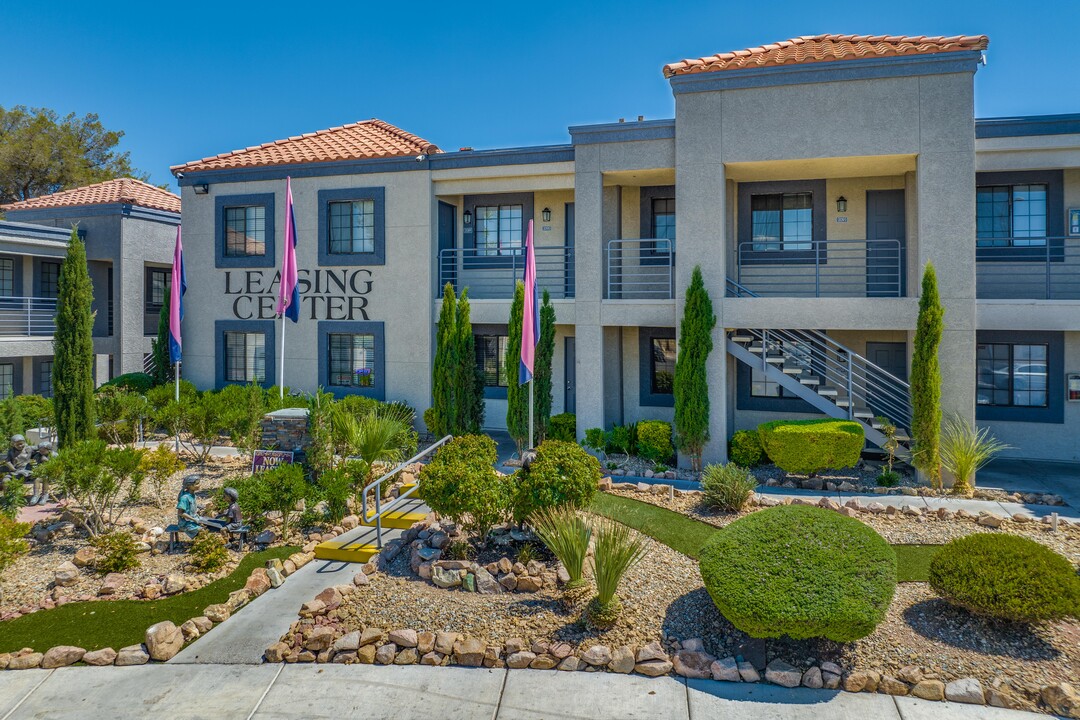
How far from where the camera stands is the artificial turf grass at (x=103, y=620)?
25.6ft

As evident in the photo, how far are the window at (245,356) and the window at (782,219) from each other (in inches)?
546

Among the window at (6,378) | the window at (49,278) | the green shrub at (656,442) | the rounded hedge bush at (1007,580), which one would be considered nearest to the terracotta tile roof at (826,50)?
the green shrub at (656,442)

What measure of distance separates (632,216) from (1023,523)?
10982 mm

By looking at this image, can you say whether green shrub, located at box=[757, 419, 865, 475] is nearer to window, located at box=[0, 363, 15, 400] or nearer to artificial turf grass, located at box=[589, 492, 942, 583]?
artificial turf grass, located at box=[589, 492, 942, 583]

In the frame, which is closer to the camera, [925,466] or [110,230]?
[925,466]

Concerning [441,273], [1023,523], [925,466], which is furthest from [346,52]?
[1023,523]

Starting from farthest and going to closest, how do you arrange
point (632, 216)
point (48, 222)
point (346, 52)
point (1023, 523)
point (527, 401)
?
point (48, 222)
point (346, 52)
point (632, 216)
point (527, 401)
point (1023, 523)

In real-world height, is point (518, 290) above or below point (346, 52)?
below

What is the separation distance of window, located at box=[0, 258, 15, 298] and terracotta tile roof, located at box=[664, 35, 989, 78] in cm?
2125

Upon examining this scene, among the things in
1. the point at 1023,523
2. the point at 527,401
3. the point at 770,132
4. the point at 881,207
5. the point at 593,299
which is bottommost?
the point at 1023,523

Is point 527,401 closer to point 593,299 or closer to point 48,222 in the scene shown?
point 593,299

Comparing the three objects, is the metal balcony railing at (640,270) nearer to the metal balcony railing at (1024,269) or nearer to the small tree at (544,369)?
the small tree at (544,369)

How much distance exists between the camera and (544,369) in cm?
1589

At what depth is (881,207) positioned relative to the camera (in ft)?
56.2
